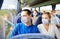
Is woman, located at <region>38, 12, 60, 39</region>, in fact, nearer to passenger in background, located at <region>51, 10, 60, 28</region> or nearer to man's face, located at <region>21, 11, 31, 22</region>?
passenger in background, located at <region>51, 10, 60, 28</region>

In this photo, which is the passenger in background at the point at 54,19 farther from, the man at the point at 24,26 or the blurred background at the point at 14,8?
the man at the point at 24,26

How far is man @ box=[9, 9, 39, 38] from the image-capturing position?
2.04 m

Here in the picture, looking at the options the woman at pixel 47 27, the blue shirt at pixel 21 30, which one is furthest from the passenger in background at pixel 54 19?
the blue shirt at pixel 21 30

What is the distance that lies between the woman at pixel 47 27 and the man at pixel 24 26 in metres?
0.07

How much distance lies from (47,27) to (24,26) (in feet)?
0.79

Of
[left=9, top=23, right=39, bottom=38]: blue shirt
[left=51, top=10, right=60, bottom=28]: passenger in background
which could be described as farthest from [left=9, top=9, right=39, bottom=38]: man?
[left=51, top=10, right=60, bottom=28]: passenger in background

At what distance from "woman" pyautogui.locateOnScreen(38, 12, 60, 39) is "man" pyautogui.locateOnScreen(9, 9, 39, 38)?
0.22 ft

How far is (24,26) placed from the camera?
81.0 inches

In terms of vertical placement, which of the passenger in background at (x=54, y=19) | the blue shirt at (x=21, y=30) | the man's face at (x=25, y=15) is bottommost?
the blue shirt at (x=21, y=30)

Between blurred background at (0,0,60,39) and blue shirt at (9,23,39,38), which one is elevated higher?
blurred background at (0,0,60,39)

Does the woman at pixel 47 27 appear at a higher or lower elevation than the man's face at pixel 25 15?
lower

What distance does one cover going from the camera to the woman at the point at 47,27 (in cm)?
205

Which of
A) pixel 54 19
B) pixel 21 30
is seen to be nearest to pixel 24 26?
pixel 21 30

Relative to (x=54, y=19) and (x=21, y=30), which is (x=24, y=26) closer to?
(x=21, y=30)
